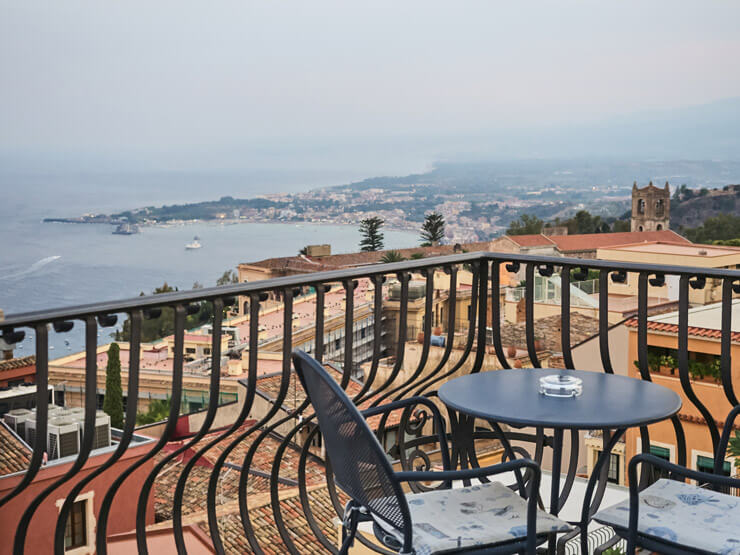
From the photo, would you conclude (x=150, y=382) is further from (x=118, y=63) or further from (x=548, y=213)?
(x=118, y=63)

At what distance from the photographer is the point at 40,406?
165 centimetres

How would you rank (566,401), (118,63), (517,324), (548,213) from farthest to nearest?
(118,63) < (548,213) < (517,324) < (566,401)

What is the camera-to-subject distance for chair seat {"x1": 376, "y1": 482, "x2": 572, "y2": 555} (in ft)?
5.85

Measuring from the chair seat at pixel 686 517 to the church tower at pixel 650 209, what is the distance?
219 feet

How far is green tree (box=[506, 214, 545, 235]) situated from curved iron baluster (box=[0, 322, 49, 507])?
6042cm

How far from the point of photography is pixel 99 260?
5906cm

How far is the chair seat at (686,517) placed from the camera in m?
1.78

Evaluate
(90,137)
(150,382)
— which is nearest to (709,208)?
(150,382)

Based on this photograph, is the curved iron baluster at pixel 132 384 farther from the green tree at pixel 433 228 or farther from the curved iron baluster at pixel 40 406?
the green tree at pixel 433 228

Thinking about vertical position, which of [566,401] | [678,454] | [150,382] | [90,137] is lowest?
[150,382]

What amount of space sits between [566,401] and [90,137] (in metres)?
75.1

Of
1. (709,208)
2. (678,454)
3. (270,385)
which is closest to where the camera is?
(678,454)

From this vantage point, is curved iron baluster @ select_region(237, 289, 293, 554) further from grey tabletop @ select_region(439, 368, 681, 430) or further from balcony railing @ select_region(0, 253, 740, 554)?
grey tabletop @ select_region(439, 368, 681, 430)

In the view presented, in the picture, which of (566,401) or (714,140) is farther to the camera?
(714,140)
